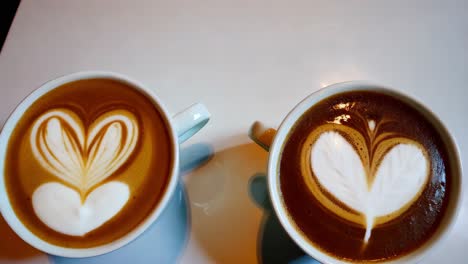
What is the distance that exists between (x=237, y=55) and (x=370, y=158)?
0.39m

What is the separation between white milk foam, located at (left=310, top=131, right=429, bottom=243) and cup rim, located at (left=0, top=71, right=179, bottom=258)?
0.23 m

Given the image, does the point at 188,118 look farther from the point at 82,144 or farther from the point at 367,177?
the point at 367,177

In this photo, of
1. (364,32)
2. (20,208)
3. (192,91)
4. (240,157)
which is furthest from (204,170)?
(364,32)

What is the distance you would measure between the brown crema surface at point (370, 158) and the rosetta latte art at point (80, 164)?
268mm

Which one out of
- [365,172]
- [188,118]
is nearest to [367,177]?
[365,172]

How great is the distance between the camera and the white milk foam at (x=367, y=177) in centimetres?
68

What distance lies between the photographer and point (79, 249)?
64 centimetres

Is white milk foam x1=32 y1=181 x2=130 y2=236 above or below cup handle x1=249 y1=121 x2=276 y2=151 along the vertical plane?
below

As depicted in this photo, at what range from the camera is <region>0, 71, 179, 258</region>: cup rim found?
0.64m

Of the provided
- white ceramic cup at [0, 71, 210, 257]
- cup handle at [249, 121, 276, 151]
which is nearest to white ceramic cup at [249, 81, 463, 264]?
cup handle at [249, 121, 276, 151]

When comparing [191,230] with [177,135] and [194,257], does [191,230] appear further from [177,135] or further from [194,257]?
[177,135]

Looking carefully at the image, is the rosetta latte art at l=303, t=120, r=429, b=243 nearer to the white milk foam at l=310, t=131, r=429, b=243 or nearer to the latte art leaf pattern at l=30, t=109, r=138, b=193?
the white milk foam at l=310, t=131, r=429, b=243

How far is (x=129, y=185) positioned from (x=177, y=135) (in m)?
0.11

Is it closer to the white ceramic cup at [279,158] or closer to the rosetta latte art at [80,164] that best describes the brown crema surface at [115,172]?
the rosetta latte art at [80,164]
